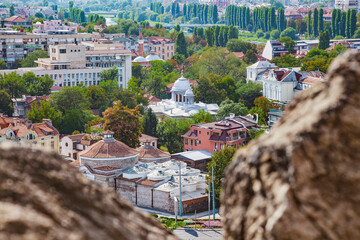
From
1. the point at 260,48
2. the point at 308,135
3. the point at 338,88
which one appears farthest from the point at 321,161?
the point at 260,48

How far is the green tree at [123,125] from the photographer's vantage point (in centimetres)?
3266

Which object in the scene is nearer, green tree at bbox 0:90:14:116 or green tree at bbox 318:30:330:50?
green tree at bbox 0:90:14:116

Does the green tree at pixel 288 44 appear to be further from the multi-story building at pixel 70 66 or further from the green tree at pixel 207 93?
the green tree at pixel 207 93

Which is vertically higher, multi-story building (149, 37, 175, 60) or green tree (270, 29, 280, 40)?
green tree (270, 29, 280, 40)

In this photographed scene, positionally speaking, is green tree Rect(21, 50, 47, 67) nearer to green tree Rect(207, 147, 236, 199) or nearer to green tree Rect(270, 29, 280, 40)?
green tree Rect(207, 147, 236, 199)

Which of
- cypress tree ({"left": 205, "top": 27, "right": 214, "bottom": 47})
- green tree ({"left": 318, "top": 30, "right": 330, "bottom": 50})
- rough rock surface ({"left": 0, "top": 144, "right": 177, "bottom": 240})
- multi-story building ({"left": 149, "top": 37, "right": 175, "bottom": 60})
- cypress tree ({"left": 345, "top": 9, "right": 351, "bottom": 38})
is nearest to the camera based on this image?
rough rock surface ({"left": 0, "top": 144, "right": 177, "bottom": 240})

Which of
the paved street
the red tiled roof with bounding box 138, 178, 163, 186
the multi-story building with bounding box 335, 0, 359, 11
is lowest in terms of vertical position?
the paved street

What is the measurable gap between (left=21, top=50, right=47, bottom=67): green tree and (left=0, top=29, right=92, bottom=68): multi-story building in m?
2.58

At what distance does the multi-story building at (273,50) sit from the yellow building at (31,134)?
1647 inches

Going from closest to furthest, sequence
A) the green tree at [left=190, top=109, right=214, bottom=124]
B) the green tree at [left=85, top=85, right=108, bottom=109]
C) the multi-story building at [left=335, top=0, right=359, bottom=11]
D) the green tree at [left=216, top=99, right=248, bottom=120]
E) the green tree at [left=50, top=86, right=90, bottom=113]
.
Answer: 1. the green tree at [left=190, top=109, right=214, bottom=124]
2. the green tree at [left=216, top=99, right=248, bottom=120]
3. the green tree at [left=50, top=86, right=90, bottom=113]
4. the green tree at [left=85, top=85, right=108, bottom=109]
5. the multi-story building at [left=335, top=0, right=359, bottom=11]

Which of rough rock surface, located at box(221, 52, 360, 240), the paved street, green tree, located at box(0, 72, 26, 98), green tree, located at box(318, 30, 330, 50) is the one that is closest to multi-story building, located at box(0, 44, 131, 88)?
green tree, located at box(0, 72, 26, 98)

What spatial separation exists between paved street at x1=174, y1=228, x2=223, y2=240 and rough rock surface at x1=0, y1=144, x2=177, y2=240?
19660 mm

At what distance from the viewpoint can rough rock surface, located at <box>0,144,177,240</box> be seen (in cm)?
205

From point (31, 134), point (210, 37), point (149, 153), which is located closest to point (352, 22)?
point (210, 37)
